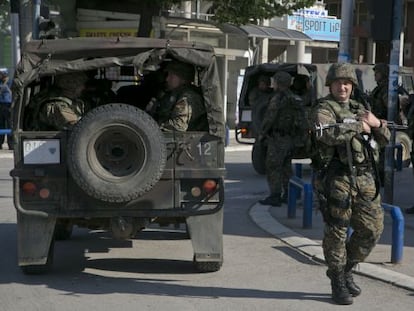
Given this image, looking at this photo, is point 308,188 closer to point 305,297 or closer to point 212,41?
point 305,297

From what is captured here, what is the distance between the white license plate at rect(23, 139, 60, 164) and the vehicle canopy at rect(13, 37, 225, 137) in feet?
0.72

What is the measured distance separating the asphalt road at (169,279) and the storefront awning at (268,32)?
579 inches

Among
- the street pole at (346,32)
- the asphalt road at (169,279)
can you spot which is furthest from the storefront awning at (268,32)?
the asphalt road at (169,279)

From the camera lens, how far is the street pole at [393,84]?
898cm

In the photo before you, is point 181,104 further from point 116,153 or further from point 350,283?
point 350,283

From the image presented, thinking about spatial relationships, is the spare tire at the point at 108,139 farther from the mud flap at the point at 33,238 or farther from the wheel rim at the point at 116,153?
the mud flap at the point at 33,238

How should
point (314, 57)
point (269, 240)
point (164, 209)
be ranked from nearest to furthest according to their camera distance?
point (164, 209)
point (269, 240)
point (314, 57)

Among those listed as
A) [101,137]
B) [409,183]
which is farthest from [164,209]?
[409,183]

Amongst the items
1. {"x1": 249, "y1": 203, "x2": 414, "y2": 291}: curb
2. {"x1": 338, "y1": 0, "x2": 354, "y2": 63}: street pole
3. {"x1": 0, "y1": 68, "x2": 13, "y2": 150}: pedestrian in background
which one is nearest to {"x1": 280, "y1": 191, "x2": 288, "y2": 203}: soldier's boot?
{"x1": 249, "y1": 203, "x2": 414, "y2": 291}: curb

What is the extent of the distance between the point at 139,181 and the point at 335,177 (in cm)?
162

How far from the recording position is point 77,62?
633cm

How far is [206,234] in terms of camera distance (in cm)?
654

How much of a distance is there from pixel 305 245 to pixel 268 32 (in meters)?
17.9

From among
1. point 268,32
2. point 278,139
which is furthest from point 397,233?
point 268,32
